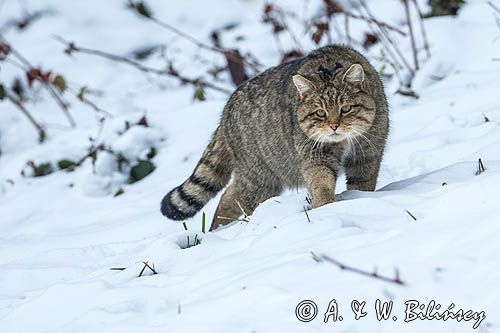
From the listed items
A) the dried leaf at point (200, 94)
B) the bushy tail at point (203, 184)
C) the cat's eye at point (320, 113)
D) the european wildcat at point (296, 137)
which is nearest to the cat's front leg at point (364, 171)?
the european wildcat at point (296, 137)

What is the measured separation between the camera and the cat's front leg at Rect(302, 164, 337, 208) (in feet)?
15.0

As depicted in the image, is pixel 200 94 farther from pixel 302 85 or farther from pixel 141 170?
pixel 302 85

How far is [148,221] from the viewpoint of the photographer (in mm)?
5934

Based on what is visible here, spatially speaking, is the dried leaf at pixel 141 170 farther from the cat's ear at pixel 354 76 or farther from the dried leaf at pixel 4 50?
the cat's ear at pixel 354 76

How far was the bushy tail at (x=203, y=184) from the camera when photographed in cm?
545

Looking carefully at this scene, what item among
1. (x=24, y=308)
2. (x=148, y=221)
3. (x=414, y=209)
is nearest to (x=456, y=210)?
(x=414, y=209)

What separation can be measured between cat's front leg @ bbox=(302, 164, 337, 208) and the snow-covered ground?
12cm

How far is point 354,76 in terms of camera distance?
4.63m

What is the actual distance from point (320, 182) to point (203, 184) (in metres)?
1.11

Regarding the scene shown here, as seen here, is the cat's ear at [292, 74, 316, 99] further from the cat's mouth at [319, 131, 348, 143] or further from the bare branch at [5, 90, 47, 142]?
the bare branch at [5, 90, 47, 142]

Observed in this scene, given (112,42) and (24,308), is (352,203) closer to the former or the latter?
(24,308)

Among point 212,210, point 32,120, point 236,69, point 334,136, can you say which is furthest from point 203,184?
point 32,120
